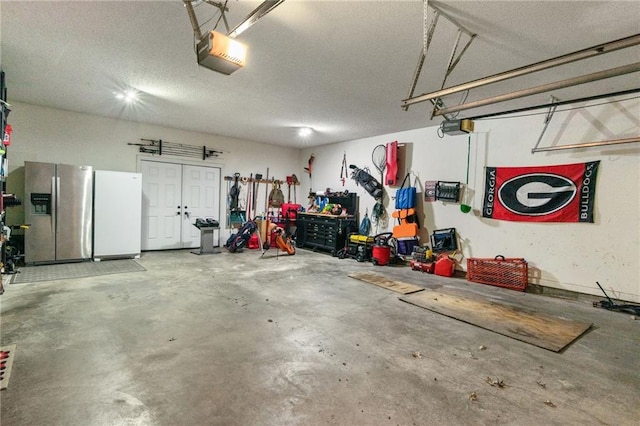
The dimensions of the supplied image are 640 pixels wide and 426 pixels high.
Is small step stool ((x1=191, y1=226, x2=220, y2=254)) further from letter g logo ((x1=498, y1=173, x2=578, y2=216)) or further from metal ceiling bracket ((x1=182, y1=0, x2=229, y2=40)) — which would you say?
letter g logo ((x1=498, y1=173, x2=578, y2=216))

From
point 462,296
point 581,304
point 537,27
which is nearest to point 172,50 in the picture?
point 537,27

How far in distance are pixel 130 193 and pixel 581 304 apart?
8.08 meters

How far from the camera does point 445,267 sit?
5641 mm

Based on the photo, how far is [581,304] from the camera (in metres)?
4.23

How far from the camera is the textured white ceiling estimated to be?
259cm

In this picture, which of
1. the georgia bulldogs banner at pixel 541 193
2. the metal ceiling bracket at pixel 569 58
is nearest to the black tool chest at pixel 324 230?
the georgia bulldogs banner at pixel 541 193

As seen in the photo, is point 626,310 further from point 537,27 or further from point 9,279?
point 9,279

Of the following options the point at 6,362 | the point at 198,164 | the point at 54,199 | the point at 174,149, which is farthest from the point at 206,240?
the point at 6,362

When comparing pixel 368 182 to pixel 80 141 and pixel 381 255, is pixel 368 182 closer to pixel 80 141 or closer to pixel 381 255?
pixel 381 255

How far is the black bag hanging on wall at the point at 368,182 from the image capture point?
7199mm

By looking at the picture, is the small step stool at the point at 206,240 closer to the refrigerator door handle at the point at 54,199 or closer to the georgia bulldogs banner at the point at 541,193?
the refrigerator door handle at the point at 54,199

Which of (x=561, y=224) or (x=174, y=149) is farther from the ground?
(x=174, y=149)

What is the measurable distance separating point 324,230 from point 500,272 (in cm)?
403

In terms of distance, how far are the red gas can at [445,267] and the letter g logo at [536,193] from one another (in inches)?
55.1
